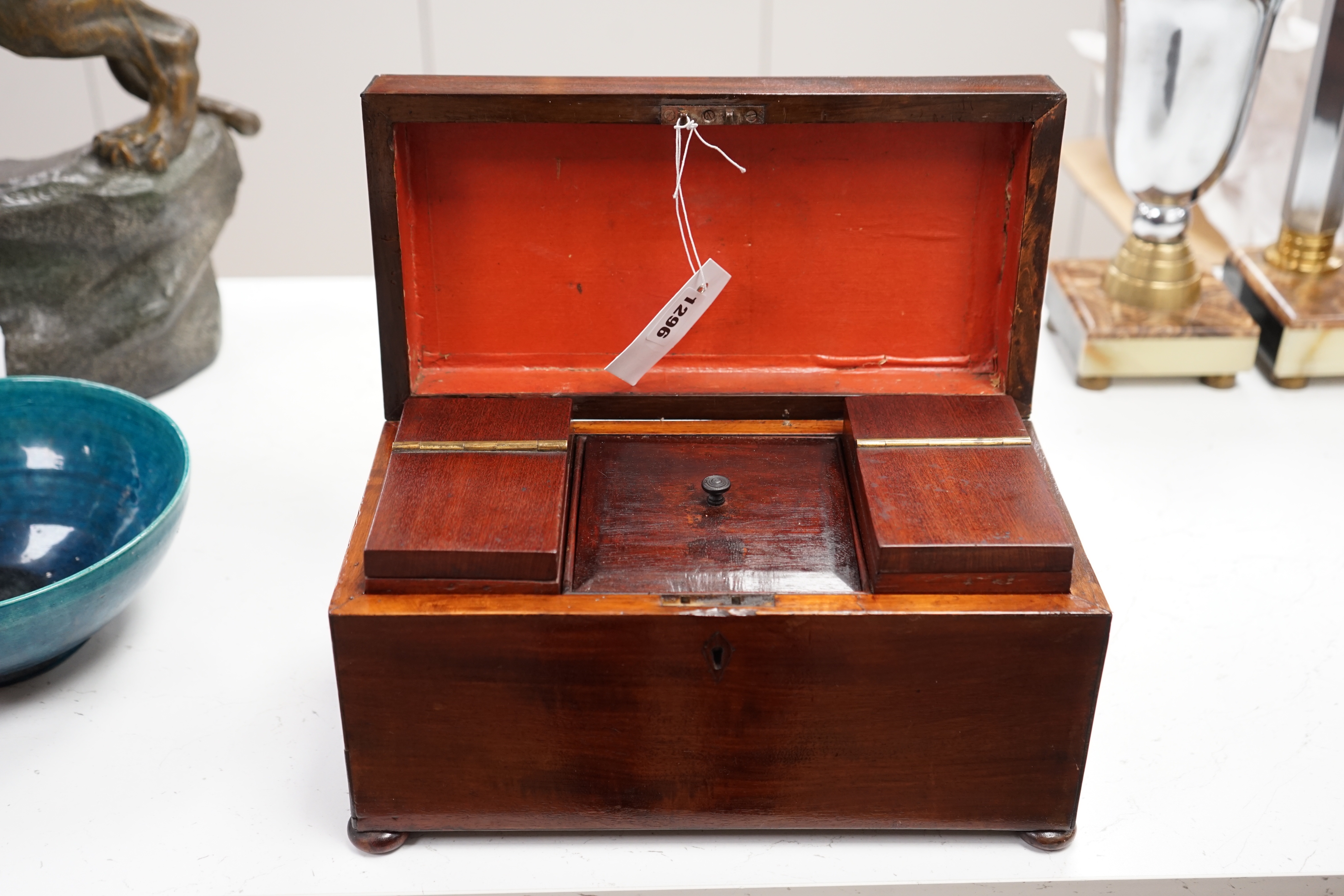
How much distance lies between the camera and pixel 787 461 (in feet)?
3.14

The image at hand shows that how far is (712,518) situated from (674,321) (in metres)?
0.16

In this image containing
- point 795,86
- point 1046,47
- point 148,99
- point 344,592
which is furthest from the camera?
point 1046,47

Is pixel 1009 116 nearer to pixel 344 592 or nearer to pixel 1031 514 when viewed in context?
pixel 1031 514

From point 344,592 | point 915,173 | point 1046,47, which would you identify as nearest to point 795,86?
point 915,173

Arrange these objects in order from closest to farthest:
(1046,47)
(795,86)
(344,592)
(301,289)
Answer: (344,592), (795,86), (301,289), (1046,47)

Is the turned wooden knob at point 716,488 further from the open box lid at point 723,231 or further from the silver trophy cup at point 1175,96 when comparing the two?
the silver trophy cup at point 1175,96

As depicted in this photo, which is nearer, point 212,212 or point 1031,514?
point 1031,514

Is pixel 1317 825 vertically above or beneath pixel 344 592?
beneath

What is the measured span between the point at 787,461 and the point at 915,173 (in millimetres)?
236

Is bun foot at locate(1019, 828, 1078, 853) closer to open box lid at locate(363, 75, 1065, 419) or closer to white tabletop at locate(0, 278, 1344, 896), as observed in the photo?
white tabletop at locate(0, 278, 1344, 896)

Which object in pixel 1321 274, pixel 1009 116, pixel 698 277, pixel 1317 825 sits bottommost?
pixel 1317 825

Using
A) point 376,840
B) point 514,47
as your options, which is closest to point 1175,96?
point 376,840

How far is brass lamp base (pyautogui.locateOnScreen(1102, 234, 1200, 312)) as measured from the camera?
4.45ft

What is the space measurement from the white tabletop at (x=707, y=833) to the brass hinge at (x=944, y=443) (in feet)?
0.76
